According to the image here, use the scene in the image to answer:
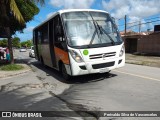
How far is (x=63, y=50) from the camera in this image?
10805 millimetres

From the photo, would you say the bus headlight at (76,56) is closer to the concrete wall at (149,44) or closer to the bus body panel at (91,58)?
the bus body panel at (91,58)

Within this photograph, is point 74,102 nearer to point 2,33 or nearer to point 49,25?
point 49,25

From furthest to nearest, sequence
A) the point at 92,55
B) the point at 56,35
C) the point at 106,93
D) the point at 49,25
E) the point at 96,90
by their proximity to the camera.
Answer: the point at 49,25, the point at 56,35, the point at 92,55, the point at 96,90, the point at 106,93

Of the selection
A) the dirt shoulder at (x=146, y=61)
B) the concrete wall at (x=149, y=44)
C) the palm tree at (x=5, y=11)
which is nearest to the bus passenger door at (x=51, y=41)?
the palm tree at (x=5, y=11)

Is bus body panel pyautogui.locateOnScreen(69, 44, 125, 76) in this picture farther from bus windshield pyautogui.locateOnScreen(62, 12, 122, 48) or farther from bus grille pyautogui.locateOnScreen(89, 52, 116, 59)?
bus windshield pyautogui.locateOnScreen(62, 12, 122, 48)

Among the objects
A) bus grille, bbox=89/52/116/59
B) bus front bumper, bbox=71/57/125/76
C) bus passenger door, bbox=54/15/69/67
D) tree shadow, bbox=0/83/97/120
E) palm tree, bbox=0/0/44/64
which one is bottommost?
tree shadow, bbox=0/83/97/120

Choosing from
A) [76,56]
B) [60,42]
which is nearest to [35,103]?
[76,56]

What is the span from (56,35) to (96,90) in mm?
3980

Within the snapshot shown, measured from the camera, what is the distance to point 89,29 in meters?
10.7

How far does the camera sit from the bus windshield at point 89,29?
10.4 metres

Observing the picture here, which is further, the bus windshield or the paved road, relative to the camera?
the bus windshield

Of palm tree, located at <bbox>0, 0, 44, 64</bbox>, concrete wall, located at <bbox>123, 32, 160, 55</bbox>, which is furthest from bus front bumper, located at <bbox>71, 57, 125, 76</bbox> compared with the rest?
concrete wall, located at <bbox>123, 32, 160, 55</bbox>

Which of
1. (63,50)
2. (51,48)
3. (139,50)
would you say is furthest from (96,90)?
(139,50)

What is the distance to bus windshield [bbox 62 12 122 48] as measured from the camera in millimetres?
10367
